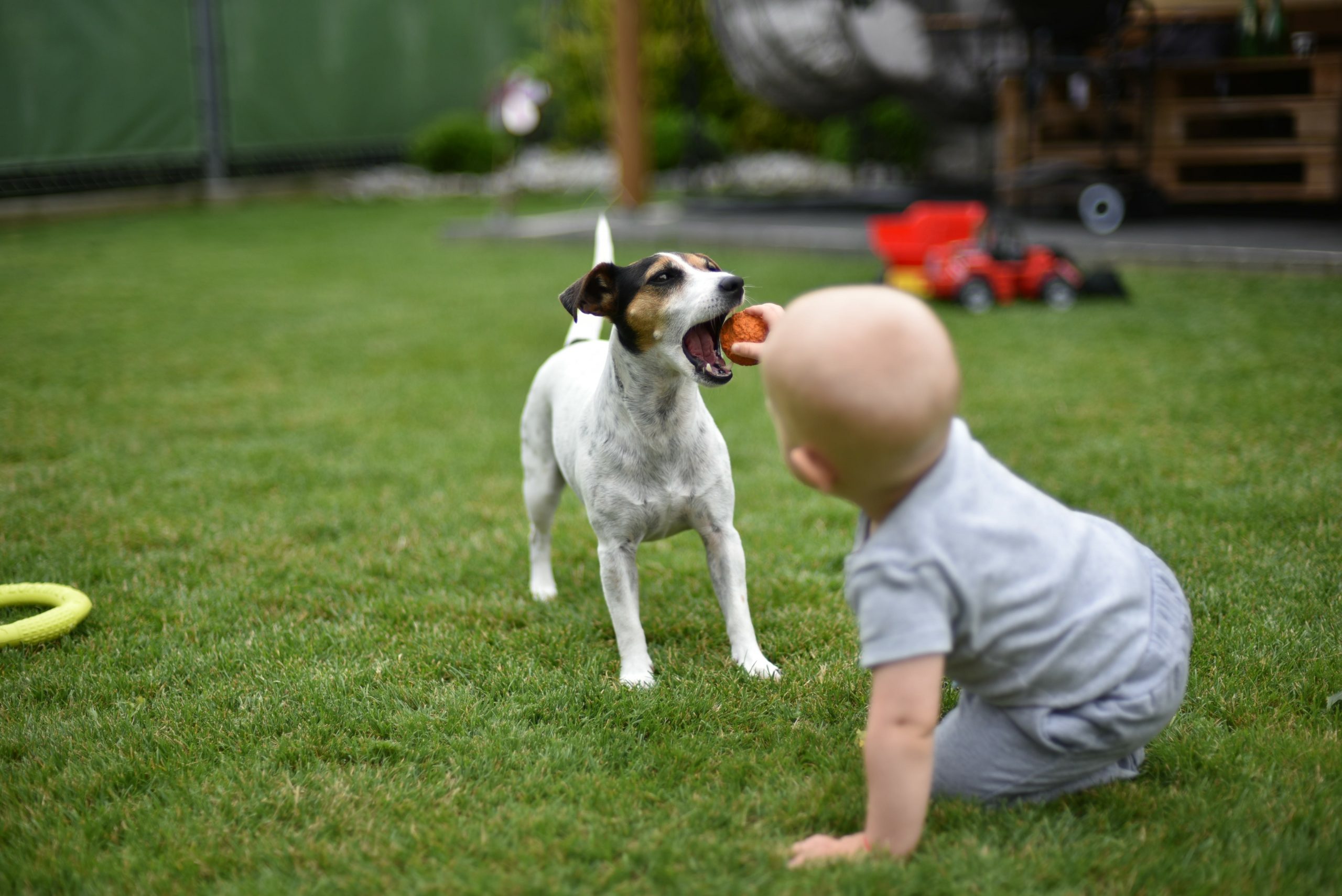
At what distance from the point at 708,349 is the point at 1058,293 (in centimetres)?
482

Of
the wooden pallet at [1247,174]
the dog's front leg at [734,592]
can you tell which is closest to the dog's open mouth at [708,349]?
the dog's front leg at [734,592]

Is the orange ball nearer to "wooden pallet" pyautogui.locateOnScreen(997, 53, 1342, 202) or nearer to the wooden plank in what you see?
"wooden pallet" pyautogui.locateOnScreen(997, 53, 1342, 202)

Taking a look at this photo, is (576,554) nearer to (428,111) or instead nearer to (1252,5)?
(1252,5)

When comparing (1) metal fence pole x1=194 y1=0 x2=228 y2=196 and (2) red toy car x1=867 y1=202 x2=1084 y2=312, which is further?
(1) metal fence pole x1=194 y1=0 x2=228 y2=196

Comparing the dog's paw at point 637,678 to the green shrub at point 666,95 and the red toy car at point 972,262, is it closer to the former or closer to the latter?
the red toy car at point 972,262

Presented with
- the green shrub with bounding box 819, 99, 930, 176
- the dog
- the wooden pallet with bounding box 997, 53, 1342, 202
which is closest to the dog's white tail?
the dog

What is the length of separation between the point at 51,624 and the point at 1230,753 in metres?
2.92

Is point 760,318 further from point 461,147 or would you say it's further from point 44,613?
point 461,147

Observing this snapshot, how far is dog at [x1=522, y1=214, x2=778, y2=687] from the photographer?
8.99ft

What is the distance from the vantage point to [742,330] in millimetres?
2738

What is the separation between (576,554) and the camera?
396cm

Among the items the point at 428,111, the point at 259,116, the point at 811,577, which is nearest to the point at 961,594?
the point at 811,577

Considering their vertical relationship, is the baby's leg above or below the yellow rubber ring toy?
above

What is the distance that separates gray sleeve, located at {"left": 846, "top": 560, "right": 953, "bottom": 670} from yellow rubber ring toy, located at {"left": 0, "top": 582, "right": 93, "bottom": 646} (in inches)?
91.6
